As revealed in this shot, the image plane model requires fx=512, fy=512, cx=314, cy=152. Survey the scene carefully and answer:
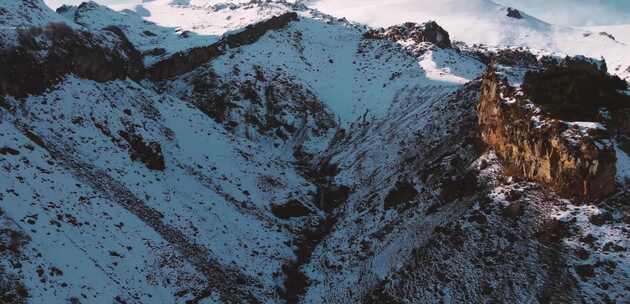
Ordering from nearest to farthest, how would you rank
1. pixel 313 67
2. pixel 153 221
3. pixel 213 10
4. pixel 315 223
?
1. pixel 153 221
2. pixel 315 223
3. pixel 313 67
4. pixel 213 10

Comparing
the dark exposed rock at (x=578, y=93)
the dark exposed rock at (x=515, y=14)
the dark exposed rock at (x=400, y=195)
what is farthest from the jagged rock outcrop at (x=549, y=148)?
the dark exposed rock at (x=515, y=14)

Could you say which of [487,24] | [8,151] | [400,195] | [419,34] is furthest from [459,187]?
[487,24]

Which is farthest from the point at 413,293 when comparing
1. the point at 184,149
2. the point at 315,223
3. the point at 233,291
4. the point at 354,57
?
the point at 354,57

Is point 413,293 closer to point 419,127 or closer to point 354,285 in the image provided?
point 354,285

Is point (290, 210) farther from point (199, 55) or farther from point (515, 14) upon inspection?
point (515, 14)

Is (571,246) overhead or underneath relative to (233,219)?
overhead

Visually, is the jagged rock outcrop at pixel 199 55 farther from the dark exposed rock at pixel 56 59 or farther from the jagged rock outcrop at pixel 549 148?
the jagged rock outcrop at pixel 549 148

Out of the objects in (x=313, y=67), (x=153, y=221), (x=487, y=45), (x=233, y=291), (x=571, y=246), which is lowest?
(x=233, y=291)
